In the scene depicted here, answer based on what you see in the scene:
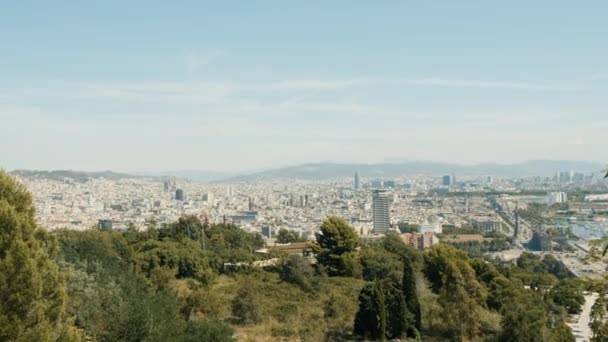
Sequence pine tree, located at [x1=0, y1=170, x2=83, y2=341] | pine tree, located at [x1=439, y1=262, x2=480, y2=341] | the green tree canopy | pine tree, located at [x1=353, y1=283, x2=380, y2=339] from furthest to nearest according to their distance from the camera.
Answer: the green tree canopy, pine tree, located at [x1=439, y1=262, x2=480, y2=341], pine tree, located at [x1=353, y1=283, x2=380, y2=339], pine tree, located at [x1=0, y1=170, x2=83, y2=341]

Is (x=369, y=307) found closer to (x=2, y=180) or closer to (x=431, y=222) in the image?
(x=2, y=180)

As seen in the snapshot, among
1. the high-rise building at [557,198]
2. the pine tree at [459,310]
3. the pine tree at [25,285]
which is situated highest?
the pine tree at [25,285]

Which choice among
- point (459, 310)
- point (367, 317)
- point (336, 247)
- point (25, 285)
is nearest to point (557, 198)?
point (336, 247)

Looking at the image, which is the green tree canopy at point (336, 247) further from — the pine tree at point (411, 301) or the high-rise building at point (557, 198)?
the high-rise building at point (557, 198)

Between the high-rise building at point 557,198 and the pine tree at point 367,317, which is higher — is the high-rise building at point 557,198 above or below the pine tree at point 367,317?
below

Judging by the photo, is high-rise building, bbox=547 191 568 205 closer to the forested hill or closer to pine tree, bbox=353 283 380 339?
the forested hill

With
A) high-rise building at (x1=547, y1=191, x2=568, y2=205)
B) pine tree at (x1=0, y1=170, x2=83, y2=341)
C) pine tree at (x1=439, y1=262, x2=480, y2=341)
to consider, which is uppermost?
pine tree at (x1=0, y1=170, x2=83, y2=341)

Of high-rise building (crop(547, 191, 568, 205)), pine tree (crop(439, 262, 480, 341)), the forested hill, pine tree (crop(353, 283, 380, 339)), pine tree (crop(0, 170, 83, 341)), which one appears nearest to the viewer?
pine tree (crop(0, 170, 83, 341))

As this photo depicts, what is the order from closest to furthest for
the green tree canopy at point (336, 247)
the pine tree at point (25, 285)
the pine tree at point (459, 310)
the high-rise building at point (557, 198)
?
the pine tree at point (25, 285) < the pine tree at point (459, 310) < the green tree canopy at point (336, 247) < the high-rise building at point (557, 198)

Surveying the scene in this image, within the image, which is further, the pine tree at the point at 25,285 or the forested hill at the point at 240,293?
the forested hill at the point at 240,293

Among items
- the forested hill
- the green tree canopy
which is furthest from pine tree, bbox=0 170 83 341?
the green tree canopy

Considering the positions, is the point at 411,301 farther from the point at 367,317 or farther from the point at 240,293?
the point at 240,293

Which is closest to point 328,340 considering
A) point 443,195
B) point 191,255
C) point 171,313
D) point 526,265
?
point 171,313

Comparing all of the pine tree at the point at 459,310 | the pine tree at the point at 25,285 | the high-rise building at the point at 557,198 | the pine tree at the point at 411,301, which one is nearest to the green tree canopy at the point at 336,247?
the pine tree at the point at 411,301
